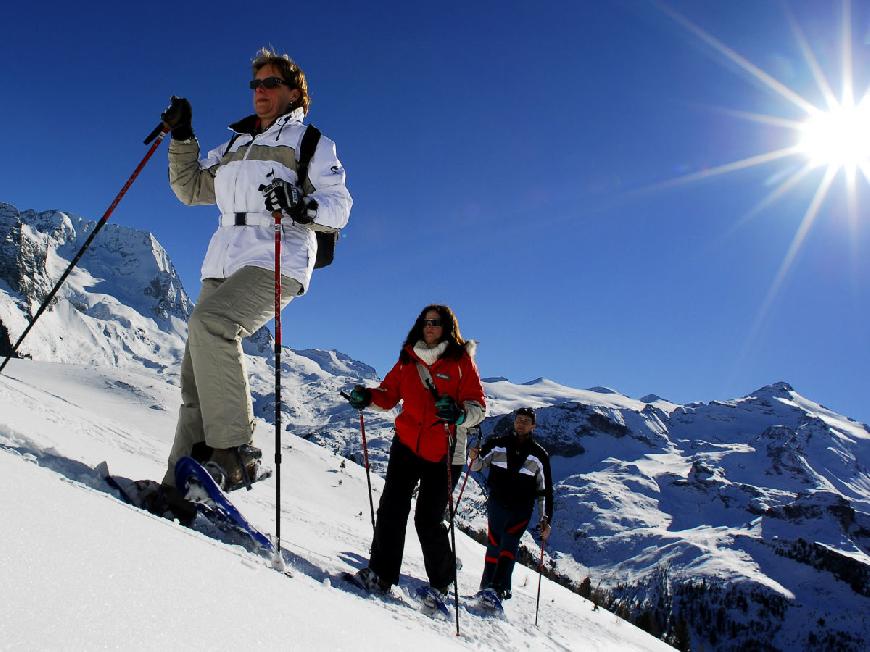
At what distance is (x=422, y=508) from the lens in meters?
4.45

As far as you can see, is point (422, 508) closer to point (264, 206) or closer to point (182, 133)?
point (264, 206)

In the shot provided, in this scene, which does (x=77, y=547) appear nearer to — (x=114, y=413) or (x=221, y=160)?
(x=221, y=160)

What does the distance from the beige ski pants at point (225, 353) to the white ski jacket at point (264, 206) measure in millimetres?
143

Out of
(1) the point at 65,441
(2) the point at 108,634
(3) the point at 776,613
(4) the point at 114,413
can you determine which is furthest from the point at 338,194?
(3) the point at 776,613

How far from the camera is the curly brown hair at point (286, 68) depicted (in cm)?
402

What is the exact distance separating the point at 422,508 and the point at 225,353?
1988 millimetres

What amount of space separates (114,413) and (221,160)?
49.1ft

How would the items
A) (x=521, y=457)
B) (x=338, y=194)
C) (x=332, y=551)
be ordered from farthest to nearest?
(x=521, y=457) < (x=332, y=551) < (x=338, y=194)

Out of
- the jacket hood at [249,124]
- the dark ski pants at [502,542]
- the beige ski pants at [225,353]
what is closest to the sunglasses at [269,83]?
the jacket hood at [249,124]

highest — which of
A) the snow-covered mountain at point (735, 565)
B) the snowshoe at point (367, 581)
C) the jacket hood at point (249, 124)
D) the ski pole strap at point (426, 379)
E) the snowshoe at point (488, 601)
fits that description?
the snow-covered mountain at point (735, 565)

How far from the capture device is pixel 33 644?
887 mm

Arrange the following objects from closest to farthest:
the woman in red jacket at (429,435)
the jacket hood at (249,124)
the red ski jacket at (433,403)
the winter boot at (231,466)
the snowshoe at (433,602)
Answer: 1. the winter boot at (231,466)
2. the snowshoe at (433,602)
3. the jacket hood at (249,124)
4. the woman in red jacket at (429,435)
5. the red ski jacket at (433,403)

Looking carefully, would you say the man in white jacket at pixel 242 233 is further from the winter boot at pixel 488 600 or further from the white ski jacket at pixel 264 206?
the winter boot at pixel 488 600

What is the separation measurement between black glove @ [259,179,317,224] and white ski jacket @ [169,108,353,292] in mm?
115
